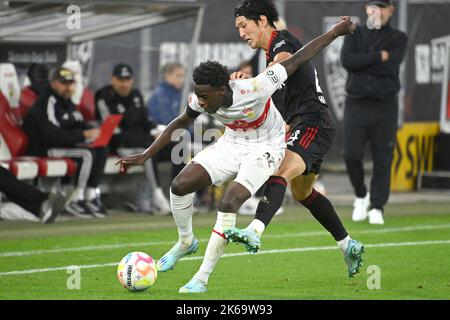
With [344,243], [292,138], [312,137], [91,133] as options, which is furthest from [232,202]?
[91,133]

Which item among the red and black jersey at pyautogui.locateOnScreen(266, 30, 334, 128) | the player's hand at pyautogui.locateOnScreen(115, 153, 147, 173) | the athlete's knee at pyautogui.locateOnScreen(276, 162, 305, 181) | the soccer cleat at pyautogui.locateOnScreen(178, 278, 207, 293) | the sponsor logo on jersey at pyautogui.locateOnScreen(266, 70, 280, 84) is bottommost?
the soccer cleat at pyautogui.locateOnScreen(178, 278, 207, 293)

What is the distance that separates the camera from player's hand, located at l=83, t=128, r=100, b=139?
43.7 ft

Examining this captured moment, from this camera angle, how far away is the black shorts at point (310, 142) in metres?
8.52

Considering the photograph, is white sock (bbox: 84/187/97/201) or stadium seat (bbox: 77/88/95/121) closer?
white sock (bbox: 84/187/97/201)

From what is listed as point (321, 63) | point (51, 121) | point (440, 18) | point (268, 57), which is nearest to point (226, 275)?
point (268, 57)

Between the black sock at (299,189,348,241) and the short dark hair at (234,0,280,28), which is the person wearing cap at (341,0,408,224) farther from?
the short dark hair at (234,0,280,28)

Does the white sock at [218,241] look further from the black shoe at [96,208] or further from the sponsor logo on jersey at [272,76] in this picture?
the black shoe at [96,208]

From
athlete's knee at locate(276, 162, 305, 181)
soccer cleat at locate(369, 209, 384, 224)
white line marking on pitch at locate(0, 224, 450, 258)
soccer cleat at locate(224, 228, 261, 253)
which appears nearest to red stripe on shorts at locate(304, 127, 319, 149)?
athlete's knee at locate(276, 162, 305, 181)

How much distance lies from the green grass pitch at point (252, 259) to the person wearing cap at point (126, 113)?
0.88m

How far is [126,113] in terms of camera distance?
14133mm

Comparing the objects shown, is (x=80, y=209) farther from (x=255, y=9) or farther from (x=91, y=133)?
(x=255, y=9)

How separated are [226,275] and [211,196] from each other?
5274 millimetres

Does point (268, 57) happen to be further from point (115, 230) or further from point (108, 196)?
point (108, 196)

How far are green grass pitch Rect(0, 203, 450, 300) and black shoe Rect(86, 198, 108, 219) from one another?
0.29 metres
